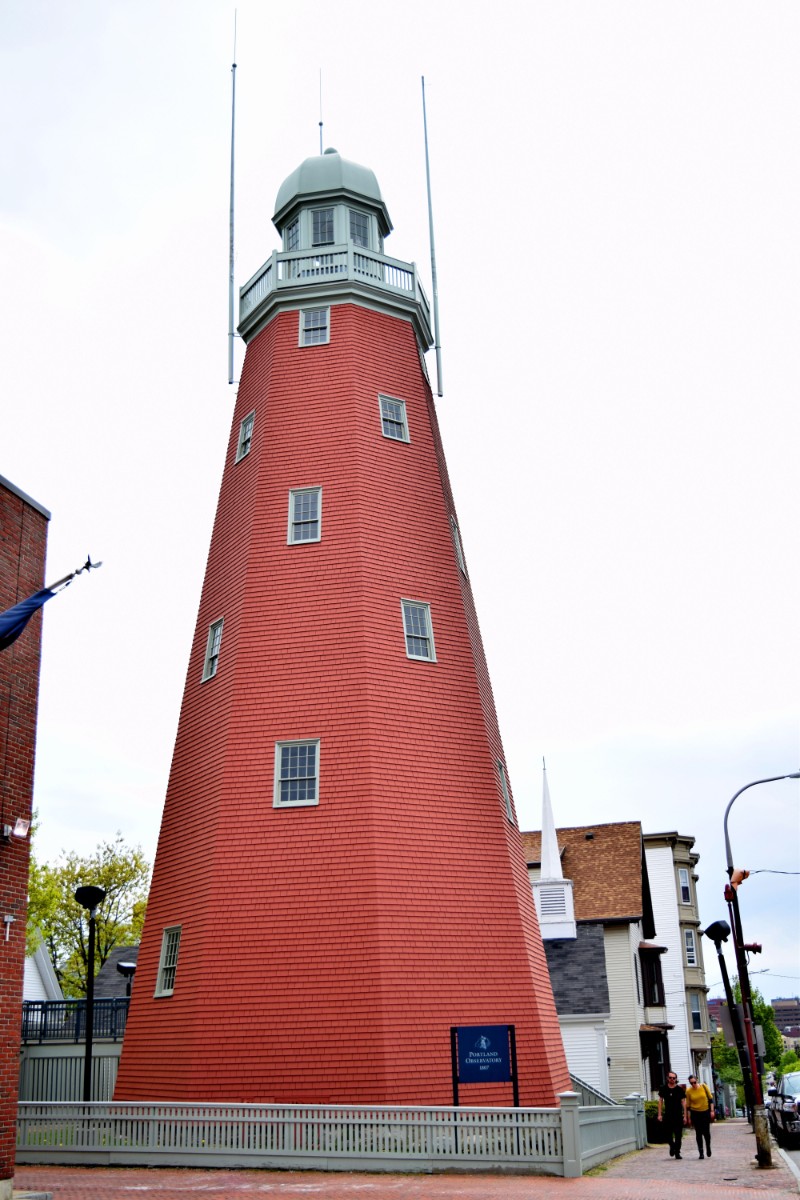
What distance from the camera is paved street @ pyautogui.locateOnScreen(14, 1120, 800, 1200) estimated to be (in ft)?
53.6

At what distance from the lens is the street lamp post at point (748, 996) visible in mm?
→ 21822

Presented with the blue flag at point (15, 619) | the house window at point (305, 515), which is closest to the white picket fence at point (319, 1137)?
the blue flag at point (15, 619)

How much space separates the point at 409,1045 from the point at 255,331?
1954 cm

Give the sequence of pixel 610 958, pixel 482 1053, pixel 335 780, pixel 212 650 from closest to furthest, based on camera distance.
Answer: pixel 482 1053 < pixel 335 780 < pixel 212 650 < pixel 610 958

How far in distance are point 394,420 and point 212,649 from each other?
7.40 metres

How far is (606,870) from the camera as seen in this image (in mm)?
48000

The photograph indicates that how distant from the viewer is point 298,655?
2584 centimetres

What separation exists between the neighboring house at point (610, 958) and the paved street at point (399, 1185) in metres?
18.4

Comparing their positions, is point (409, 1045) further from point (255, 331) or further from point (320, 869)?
point (255, 331)

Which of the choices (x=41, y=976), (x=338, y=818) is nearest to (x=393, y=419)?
(x=338, y=818)

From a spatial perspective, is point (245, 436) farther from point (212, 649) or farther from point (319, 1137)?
point (319, 1137)

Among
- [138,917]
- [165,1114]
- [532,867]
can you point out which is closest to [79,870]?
[138,917]

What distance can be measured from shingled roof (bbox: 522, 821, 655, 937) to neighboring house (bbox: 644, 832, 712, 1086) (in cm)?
753

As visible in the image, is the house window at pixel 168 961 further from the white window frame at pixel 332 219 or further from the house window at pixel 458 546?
the white window frame at pixel 332 219
